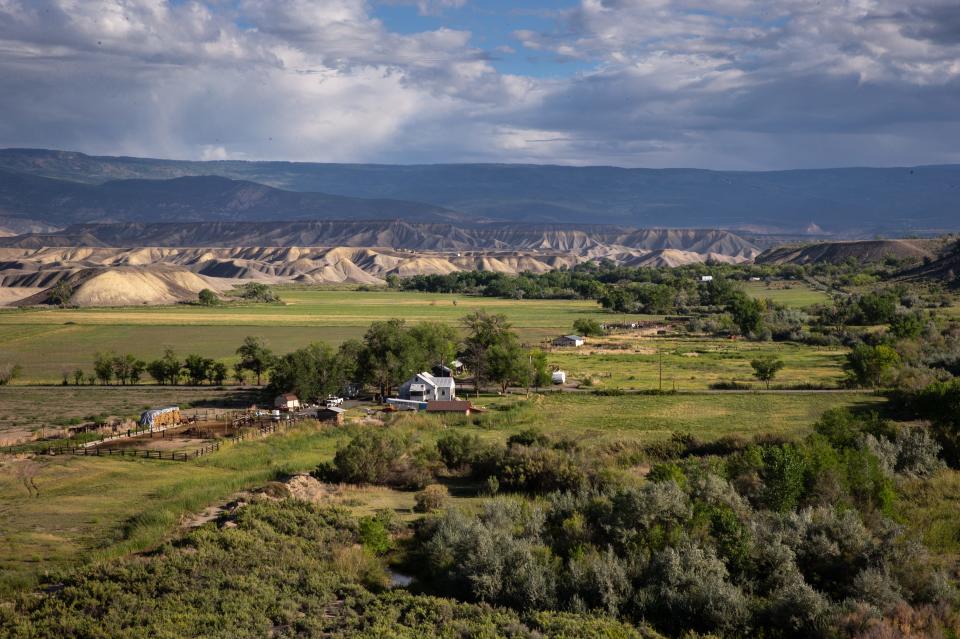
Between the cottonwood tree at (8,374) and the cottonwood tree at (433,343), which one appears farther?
the cottonwood tree at (433,343)

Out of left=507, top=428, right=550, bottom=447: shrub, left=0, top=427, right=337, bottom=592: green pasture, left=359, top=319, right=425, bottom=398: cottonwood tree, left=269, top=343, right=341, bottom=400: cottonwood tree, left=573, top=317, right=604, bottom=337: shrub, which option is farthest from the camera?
left=573, top=317, right=604, bottom=337: shrub

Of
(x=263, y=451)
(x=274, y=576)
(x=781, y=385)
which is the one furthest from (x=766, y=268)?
(x=274, y=576)

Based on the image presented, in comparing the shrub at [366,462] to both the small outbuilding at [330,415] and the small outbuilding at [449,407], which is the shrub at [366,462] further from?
the small outbuilding at [449,407]

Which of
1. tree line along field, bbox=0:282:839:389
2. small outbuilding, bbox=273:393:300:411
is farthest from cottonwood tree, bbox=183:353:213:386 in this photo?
small outbuilding, bbox=273:393:300:411

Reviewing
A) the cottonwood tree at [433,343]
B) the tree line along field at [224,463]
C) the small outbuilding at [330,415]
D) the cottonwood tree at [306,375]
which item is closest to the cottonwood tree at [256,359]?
the cottonwood tree at [306,375]

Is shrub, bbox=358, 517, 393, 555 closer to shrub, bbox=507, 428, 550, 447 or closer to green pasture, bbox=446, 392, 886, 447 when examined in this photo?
shrub, bbox=507, 428, 550, 447
